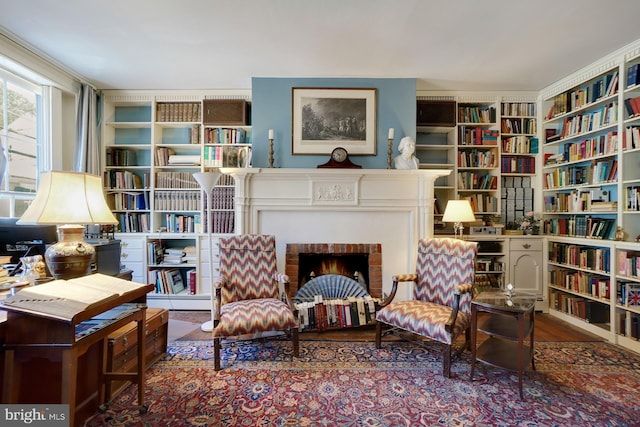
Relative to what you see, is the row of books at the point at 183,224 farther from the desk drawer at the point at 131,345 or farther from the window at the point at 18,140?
the desk drawer at the point at 131,345

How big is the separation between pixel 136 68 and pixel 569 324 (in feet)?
18.3

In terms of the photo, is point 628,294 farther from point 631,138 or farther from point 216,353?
point 216,353

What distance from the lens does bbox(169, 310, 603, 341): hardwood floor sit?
9.29 feet

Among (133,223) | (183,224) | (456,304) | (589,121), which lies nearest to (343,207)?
(456,304)

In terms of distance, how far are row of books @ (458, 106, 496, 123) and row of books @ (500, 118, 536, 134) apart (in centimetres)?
14

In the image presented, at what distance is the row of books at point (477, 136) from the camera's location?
148 inches

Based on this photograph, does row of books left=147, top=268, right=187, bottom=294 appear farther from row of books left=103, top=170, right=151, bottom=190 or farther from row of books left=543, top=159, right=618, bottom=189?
row of books left=543, top=159, right=618, bottom=189

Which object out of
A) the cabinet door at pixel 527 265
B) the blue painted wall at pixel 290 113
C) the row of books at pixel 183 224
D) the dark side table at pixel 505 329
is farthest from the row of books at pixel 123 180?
the cabinet door at pixel 527 265

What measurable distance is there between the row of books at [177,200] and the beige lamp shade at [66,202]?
2.13m

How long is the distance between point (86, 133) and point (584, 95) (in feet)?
18.8

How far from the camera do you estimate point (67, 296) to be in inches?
52.0

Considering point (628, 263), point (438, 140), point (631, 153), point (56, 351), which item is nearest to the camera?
point (56, 351)

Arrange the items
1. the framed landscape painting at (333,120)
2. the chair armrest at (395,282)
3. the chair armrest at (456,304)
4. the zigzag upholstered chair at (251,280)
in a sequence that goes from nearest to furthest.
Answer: the chair armrest at (456,304)
the zigzag upholstered chair at (251,280)
the chair armrest at (395,282)
the framed landscape painting at (333,120)

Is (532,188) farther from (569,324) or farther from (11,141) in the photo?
(11,141)
